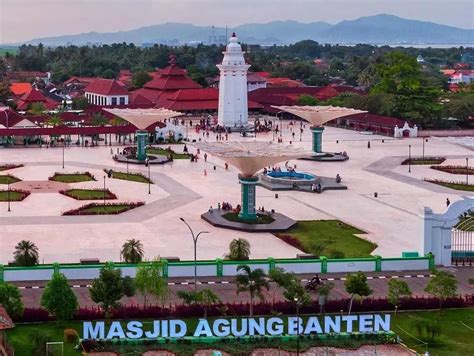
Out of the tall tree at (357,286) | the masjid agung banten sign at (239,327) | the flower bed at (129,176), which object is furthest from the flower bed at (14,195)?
the tall tree at (357,286)

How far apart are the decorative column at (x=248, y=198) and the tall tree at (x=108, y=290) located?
16.7 metres

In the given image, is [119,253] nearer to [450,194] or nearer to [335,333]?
[335,333]

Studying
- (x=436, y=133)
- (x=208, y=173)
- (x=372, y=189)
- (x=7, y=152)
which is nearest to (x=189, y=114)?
(x=436, y=133)

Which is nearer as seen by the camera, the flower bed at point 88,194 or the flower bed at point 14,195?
the flower bed at point 14,195

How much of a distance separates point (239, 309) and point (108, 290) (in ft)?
14.4

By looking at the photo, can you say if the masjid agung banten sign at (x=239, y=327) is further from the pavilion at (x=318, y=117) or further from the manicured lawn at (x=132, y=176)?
the pavilion at (x=318, y=117)

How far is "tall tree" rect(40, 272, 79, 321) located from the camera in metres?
27.4

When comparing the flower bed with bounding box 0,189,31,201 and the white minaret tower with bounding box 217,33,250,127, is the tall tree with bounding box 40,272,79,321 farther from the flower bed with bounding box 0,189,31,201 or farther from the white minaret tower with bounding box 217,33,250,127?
Answer: the white minaret tower with bounding box 217,33,250,127

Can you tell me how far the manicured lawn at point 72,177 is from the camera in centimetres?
5728

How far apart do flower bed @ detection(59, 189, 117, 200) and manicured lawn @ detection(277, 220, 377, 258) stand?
12.2 metres

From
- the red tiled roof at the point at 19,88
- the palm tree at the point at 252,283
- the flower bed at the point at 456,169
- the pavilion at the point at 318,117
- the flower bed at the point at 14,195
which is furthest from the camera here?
the red tiled roof at the point at 19,88

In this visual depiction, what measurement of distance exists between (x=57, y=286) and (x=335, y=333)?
27.9 feet

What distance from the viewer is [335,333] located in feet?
88.8

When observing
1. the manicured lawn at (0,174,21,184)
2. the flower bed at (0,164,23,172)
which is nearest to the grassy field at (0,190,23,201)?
the manicured lawn at (0,174,21,184)
